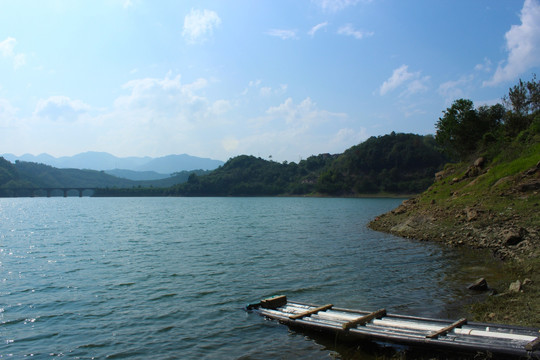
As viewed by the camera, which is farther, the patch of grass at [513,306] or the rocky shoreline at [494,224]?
the rocky shoreline at [494,224]

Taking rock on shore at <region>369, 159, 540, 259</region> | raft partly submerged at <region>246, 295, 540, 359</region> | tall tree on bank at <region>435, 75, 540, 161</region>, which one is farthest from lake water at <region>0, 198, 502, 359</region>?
tall tree on bank at <region>435, 75, 540, 161</region>

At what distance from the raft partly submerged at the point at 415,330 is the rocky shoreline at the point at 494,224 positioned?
83.2 inches

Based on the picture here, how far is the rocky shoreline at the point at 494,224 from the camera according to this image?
A: 14375mm

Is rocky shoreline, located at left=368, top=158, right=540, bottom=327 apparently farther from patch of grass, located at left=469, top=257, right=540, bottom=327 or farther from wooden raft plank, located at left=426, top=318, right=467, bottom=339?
wooden raft plank, located at left=426, top=318, right=467, bottom=339

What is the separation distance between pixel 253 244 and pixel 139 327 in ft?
71.5

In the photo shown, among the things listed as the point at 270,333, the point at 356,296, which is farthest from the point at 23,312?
the point at 356,296

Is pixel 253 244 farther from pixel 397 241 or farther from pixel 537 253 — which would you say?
pixel 537 253

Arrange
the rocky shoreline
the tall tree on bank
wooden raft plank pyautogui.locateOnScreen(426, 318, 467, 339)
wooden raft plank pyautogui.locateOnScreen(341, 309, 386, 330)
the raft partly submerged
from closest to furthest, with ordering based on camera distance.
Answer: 1. the raft partly submerged
2. wooden raft plank pyautogui.locateOnScreen(426, 318, 467, 339)
3. wooden raft plank pyautogui.locateOnScreen(341, 309, 386, 330)
4. the rocky shoreline
5. the tall tree on bank

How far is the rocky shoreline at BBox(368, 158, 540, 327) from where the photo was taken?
47.2 feet

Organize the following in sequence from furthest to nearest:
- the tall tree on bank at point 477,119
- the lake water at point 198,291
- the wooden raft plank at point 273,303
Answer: the tall tree on bank at point 477,119
the wooden raft plank at point 273,303
the lake water at point 198,291

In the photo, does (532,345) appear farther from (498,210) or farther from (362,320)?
(498,210)

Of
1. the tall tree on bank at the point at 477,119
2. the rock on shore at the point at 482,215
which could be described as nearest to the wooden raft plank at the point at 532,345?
the rock on shore at the point at 482,215

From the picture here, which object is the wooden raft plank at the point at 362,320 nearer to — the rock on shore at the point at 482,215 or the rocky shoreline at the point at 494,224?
the rocky shoreline at the point at 494,224

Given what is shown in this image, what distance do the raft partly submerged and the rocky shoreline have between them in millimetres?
2113
